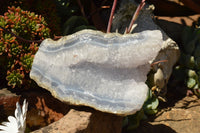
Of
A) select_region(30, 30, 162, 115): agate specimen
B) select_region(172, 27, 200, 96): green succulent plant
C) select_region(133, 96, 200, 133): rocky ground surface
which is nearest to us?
select_region(30, 30, 162, 115): agate specimen

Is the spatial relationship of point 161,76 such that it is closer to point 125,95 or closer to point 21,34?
point 125,95

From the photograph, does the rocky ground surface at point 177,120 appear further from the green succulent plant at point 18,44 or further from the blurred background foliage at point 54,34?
the green succulent plant at point 18,44

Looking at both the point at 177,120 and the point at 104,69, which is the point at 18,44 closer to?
the point at 104,69

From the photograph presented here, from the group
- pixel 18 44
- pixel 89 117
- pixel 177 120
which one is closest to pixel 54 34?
pixel 18 44

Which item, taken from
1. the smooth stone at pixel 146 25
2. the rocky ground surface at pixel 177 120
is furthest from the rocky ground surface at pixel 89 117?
the smooth stone at pixel 146 25

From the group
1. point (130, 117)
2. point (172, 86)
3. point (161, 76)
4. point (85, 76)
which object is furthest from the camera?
point (172, 86)

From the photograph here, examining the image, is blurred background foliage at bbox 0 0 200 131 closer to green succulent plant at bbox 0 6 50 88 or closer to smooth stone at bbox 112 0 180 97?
green succulent plant at bbox 0 6 50 88

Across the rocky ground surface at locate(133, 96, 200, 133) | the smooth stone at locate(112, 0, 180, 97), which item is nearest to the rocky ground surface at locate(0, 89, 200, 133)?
the rocky ground surface at locate(133, 96, 200, 133)

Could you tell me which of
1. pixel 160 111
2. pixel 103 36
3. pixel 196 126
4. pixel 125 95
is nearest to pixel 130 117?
pixel 160 111
